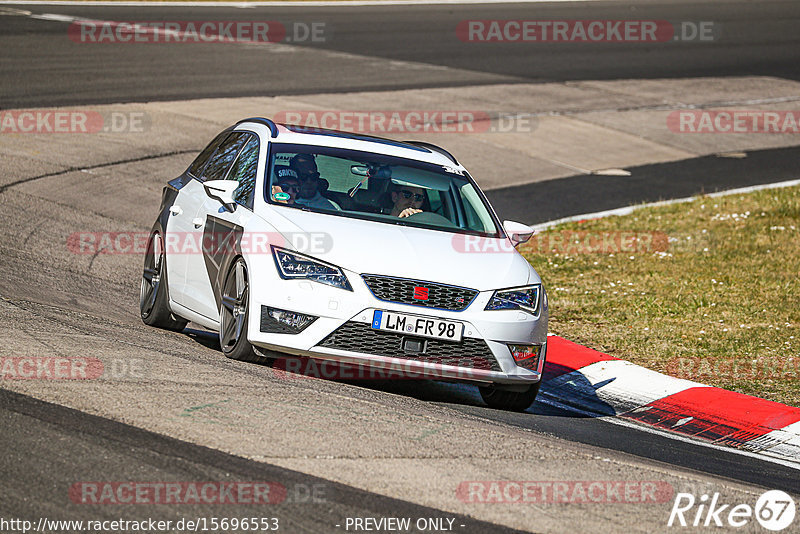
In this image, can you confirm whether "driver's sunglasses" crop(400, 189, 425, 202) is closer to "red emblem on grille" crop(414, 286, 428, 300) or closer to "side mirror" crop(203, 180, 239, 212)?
"side mirror" crop(203, 180, 239, 212)

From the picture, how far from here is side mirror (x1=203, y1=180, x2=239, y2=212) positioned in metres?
8.41

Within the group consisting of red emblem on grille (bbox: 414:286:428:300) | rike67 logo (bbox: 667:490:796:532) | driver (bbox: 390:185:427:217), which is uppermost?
driver (bbox: 390:185:427:217)

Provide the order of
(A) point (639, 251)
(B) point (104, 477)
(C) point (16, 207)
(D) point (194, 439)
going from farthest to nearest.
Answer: (A) point (639, 251), (C) point (16, 207), (D) point (194, 439), (B) point (104, 477)

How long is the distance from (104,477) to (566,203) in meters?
12.7

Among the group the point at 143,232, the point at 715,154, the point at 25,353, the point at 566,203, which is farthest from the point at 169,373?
the point at 715,154

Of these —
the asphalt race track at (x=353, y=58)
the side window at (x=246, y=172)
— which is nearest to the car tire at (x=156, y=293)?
the side window at (x=246, y=172)

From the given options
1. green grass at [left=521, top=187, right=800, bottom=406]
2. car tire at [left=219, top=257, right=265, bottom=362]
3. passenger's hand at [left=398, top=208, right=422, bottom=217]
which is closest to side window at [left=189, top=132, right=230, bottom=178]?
car tire at [left=219, top=257, right=265, bottom=362]

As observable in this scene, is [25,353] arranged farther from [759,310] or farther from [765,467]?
[759,310]

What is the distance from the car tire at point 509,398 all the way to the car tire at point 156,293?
2581 mm

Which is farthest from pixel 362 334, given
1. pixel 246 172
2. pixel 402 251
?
pixel 246 172

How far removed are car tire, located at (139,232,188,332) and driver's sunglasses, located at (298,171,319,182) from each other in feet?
4.63

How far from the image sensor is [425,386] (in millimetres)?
8852

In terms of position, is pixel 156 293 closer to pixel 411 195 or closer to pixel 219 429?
pixel 411 195

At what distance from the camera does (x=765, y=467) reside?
7.64 meters
